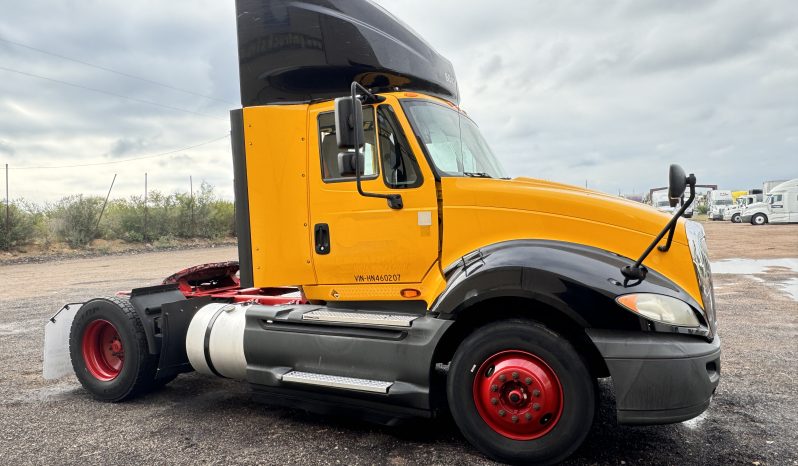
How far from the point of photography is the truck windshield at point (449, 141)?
398 cm

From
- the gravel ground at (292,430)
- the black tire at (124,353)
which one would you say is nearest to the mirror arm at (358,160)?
the gravel ground at (292,430)

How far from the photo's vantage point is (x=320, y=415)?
15.0ft

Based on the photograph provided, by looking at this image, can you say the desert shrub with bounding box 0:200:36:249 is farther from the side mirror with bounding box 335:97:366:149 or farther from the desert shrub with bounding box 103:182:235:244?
the side mirror with bounding box 335:97:366:149

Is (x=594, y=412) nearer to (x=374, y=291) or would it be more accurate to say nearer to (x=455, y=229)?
(x=455, y=229)

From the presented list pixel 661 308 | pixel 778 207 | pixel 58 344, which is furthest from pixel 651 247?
pixel 778 207

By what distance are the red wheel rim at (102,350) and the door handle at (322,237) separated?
2.40 m

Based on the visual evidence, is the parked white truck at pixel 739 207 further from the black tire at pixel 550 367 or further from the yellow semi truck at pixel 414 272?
the black tire at pixel 550 367

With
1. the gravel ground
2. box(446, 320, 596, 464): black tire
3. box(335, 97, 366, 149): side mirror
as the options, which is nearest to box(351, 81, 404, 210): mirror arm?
box(335, 97, 366, 149): side mirror

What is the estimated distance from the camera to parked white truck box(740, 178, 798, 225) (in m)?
33.8

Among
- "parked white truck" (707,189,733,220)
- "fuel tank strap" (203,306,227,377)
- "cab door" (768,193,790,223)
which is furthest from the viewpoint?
"parked white truck" (707,189,733,220)

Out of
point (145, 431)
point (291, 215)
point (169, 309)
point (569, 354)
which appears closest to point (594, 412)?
point (569, 354)

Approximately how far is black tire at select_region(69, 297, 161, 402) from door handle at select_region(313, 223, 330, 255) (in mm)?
2020

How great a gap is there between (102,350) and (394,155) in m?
3.59

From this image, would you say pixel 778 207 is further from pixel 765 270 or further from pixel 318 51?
pixel 318 51
